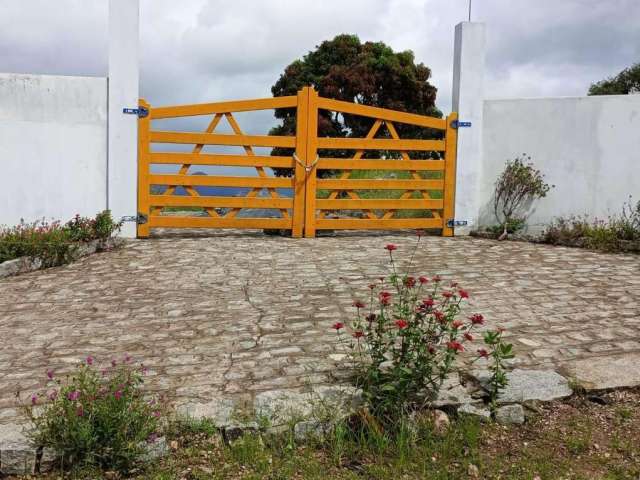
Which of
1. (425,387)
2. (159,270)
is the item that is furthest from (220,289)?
(425,387)

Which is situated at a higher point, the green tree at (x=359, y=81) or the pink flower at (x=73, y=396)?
the green tree at (x=359, y=81)

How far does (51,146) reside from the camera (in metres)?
9.16

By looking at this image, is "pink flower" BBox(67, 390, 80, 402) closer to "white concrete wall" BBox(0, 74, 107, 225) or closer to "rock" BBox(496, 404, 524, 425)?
"rock" BBox(496, 404, 524, 425)

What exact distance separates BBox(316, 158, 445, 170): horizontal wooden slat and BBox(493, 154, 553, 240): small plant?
3.49ft

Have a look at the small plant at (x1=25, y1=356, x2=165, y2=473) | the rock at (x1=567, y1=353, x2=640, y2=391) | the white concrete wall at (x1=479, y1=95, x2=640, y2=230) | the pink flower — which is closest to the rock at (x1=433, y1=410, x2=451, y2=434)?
the rock at (x1=567, y1=353, x2=640, y2=391)

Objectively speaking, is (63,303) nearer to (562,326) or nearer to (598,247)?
(562,326)

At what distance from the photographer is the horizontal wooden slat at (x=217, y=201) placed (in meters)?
9.52

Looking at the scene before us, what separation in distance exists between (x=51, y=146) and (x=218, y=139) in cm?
241

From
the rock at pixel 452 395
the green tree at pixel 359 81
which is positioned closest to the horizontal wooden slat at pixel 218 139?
the rock at pixel 452 395

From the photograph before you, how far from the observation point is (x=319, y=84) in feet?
87.2

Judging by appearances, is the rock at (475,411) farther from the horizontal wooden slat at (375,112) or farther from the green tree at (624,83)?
the green tree at (624,83)

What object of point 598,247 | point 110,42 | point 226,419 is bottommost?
point 226,419

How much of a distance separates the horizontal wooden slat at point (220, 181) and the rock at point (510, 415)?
671 centimetres

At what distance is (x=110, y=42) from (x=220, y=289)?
482 cm
